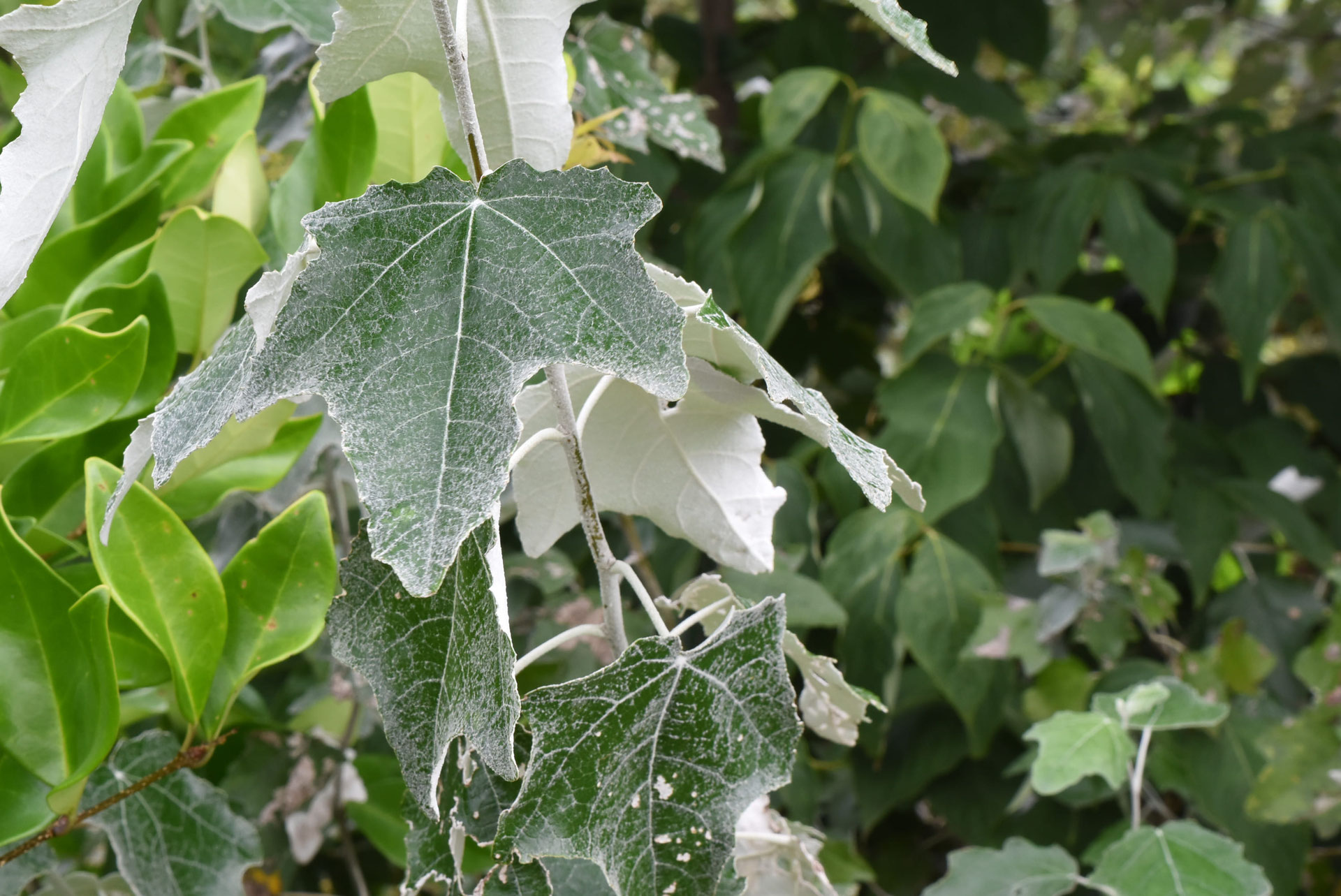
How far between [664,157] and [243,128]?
1.32 ft

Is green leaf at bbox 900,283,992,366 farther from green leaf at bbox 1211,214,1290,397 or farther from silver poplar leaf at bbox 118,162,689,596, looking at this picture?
silver poplar leaf at bbox 118,162,689,596

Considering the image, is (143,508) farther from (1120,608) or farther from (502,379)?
(1120,608)

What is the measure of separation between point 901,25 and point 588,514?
0.17 meters

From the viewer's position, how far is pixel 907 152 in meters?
0.82

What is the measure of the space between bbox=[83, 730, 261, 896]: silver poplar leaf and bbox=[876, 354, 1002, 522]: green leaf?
533 millimetres

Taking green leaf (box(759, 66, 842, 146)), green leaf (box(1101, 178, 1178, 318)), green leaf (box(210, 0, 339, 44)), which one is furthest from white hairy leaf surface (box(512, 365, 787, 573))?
green leaf (box(1101, 178, 1178, 318))

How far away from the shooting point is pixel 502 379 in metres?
0.24

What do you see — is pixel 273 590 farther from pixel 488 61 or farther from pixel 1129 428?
pixel 1129 428

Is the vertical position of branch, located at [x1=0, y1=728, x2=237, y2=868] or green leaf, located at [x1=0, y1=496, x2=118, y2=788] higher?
green leaf, located at [x1=0, y1=496, x2=118, y2=788]

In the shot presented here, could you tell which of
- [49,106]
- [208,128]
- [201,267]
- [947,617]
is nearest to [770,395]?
[49,106]

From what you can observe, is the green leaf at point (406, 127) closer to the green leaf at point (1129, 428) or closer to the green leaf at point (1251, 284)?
the green leaf at point (1129, 428)

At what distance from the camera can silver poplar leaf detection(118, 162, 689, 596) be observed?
0.23 m

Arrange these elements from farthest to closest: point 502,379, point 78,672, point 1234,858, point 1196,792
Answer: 1. point 1196,792
2. point 1234,858
3. point 78,672
4. point 502,379

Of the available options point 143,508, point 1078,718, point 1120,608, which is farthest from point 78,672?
point 1120,608
